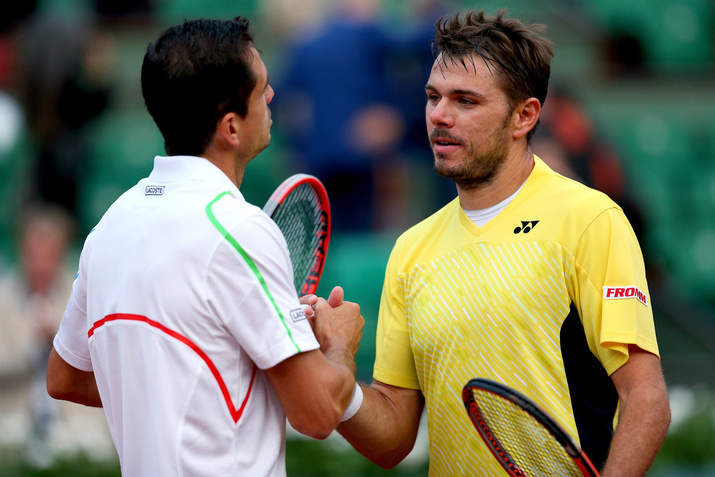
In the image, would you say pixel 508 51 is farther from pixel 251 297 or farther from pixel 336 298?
pixel 251 297

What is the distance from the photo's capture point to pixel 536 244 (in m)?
3.17

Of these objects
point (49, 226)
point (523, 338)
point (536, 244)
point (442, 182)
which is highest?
point (536, 244)

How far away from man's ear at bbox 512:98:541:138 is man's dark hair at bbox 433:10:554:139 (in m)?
0.02

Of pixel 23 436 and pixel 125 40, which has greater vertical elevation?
pixel 125 40

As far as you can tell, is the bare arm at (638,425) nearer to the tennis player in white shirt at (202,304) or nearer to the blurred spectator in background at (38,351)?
the tennis player in white shirt at (202,304)

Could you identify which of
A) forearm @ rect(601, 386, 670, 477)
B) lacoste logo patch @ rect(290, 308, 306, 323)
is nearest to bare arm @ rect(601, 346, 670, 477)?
forearm @ rect(601, 386, 670, 477)

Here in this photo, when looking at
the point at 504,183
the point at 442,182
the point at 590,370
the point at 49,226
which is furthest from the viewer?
the point at 442,182

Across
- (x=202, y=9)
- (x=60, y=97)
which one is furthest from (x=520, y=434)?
(x=202, y=9)

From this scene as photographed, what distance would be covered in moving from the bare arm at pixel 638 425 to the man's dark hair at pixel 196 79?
4.69 ft

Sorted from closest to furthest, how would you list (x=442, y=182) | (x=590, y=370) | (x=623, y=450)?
1. (x=623, y=450)
2. (x=590, y=370)
3. (x=442, y=182)

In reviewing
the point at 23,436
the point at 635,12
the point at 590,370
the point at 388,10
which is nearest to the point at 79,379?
the point at 590,370

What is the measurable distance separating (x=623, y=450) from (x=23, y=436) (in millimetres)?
4819

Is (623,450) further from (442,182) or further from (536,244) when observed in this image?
(442,182)

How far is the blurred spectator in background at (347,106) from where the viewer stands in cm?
757
